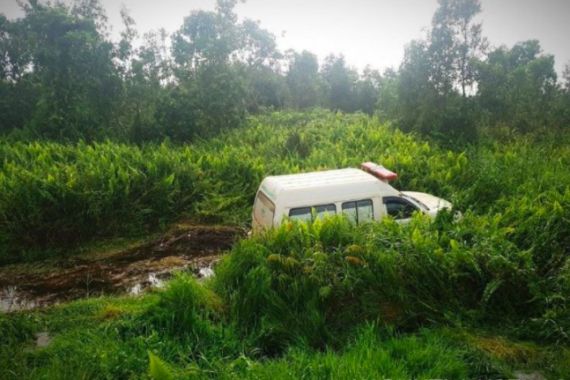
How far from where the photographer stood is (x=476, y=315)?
627cm

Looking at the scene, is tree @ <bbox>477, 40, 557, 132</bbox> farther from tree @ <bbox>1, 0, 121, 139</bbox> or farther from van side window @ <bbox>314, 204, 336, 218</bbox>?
tree @ <bbox>1, 0, 121, 139</bbox>

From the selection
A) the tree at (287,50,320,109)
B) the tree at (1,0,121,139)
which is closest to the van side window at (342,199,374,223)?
the tree at (1,0,121,139)

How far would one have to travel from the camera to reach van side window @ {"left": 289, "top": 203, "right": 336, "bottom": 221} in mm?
8445

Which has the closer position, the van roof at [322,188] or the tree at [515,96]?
the van roof at [322,188]

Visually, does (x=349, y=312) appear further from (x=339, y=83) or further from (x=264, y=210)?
(x=339, y=83)

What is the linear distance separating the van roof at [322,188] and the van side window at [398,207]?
16 centimetres

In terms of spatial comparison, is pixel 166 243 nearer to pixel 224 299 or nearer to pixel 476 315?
pixel 224 299

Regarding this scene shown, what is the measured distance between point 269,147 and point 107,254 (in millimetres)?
8557

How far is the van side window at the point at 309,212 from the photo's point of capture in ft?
27.7

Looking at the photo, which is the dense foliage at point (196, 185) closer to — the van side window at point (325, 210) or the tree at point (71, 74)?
the van side window at point (325, 210)

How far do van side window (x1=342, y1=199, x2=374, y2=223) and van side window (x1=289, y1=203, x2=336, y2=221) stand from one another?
Result: 30cm

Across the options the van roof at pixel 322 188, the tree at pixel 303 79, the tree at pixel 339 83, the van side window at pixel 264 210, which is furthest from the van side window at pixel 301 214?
the tree at pixel 339 83

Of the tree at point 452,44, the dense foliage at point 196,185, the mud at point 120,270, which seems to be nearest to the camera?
the mud at point 120,270

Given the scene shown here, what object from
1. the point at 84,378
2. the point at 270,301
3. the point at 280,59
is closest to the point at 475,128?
the point at 270,301
